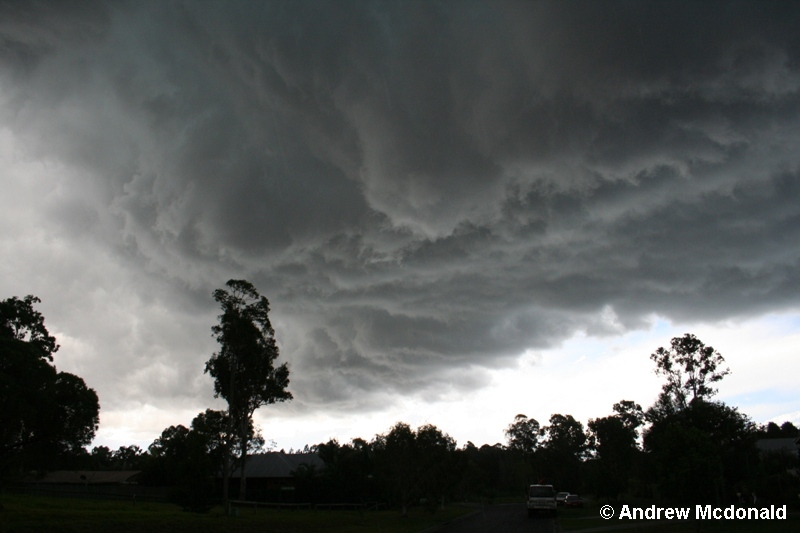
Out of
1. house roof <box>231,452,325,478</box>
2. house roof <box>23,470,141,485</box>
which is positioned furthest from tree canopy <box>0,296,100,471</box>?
house roof <box>23,470,141,485</box>

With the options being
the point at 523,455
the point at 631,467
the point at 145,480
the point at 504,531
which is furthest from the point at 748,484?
the point at 523,455

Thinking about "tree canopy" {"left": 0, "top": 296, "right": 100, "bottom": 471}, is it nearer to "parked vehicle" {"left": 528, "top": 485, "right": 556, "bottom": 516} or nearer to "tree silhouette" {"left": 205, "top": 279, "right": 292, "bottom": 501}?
"tree silhouette" {"left": 205, "top": 279, "right": 292, "bottom": 501}

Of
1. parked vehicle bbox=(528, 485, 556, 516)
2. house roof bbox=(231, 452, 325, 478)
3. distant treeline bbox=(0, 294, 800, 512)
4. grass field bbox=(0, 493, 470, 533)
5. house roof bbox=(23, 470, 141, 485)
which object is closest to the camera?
grass field bbox=(0, 493, 470, 533)

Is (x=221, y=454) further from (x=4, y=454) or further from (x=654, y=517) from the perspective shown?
(x=654, y=517)

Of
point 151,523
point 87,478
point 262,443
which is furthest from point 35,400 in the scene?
point 87,478

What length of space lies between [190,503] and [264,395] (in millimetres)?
18558

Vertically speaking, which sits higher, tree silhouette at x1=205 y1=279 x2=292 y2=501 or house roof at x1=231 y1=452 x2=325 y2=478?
tree silhouette at x1=205 y1=279 x2=292 y2=501

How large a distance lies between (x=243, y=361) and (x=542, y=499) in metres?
27.5

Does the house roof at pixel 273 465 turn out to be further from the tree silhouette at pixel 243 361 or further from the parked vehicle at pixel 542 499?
the parked vehicle at pixel 542 499

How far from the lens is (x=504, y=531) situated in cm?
3048

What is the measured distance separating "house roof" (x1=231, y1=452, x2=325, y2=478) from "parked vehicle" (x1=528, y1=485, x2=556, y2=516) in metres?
26.9

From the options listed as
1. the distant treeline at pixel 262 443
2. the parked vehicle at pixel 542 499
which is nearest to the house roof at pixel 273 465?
the distant treeline at pixel 262 443

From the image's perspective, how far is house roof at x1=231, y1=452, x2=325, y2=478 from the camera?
213 feet

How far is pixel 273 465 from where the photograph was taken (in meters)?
67.6
